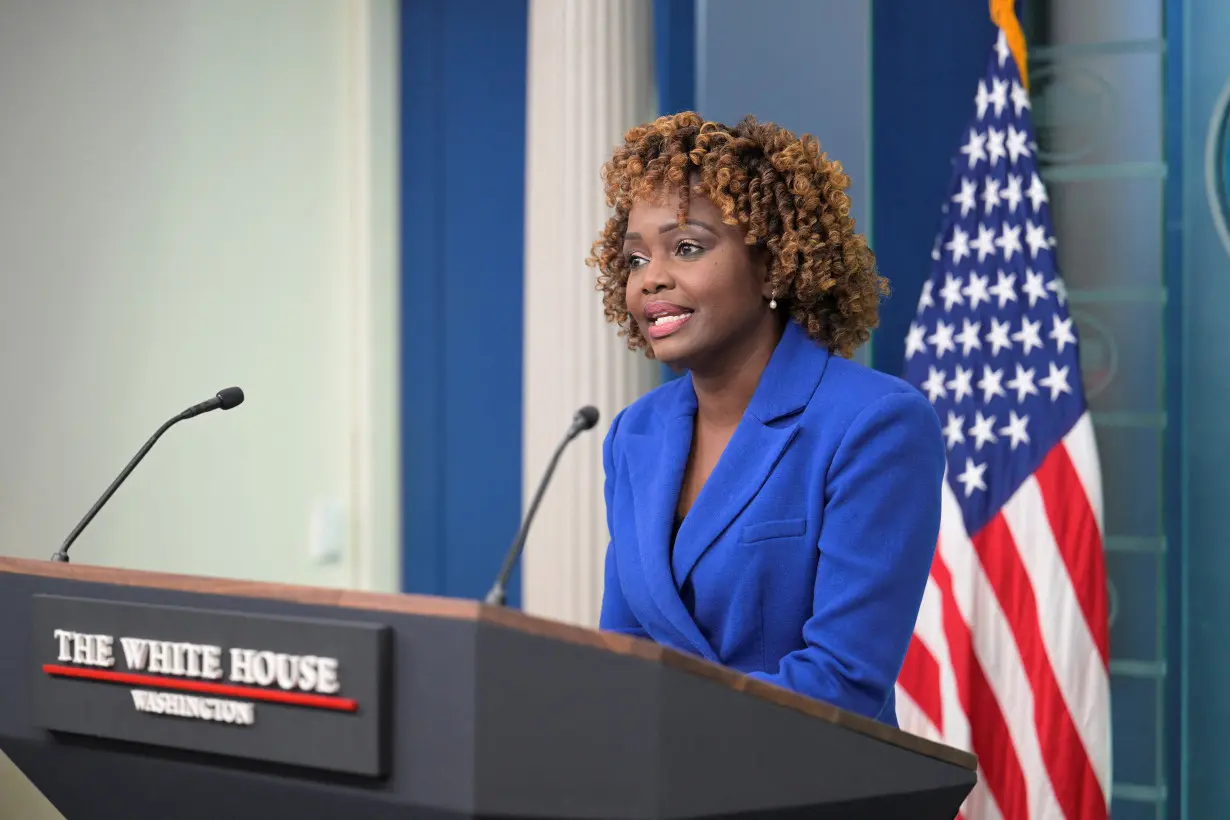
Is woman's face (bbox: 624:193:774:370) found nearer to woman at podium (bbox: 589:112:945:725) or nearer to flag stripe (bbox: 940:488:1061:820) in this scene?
woman at podium (bbox: 589:112:945:725)

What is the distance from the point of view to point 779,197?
5.72 feet

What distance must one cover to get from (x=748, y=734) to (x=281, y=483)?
3376 millimetres

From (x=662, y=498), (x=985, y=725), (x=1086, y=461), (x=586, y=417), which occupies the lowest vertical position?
(x=985, y=725)

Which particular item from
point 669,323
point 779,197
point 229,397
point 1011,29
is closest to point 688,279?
point 669,323

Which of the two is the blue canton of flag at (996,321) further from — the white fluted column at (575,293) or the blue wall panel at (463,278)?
the blue wall panel at (463,278)

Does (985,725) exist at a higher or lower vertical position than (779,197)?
lower

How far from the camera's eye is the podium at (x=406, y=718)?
3.48ft

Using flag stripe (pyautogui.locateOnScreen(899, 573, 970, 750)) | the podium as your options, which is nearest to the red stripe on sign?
the podium

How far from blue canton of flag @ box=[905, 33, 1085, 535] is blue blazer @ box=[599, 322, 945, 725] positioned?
5.01 feet

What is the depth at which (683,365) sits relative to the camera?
5.78 feet

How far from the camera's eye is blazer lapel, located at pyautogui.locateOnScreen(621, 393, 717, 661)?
1.65m

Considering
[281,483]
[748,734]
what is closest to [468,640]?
[748,734]

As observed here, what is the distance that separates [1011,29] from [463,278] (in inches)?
73.2

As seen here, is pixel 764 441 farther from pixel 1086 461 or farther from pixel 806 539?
pixel 1086 461
